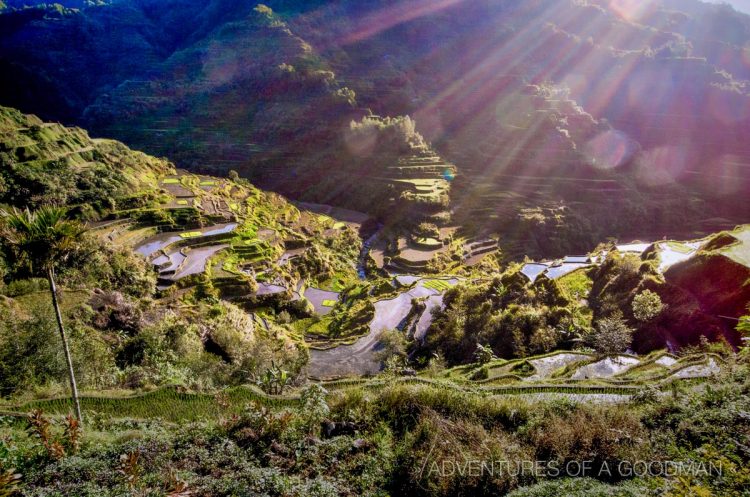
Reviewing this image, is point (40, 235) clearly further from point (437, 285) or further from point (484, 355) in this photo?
point (437, 285)

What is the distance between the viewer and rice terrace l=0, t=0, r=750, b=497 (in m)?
6.55

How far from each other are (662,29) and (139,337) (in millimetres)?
164216

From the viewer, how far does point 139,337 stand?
14.3 meters

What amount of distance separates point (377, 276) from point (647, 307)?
24.8m

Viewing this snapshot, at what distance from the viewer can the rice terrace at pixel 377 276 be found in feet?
21.5

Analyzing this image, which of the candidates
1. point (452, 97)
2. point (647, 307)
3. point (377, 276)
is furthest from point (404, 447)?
point (452, 97)

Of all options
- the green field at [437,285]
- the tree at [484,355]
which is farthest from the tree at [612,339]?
the green field at [437,285]

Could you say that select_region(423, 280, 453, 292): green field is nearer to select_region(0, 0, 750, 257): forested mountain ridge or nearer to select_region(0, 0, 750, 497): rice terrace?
select_region(0, 0, 750, 497): rice terrace

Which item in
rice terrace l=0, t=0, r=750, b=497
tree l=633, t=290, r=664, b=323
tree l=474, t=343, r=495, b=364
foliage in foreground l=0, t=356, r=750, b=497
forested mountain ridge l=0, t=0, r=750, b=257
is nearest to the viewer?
foliage in foreground l=0, t=356, r=750, b=497

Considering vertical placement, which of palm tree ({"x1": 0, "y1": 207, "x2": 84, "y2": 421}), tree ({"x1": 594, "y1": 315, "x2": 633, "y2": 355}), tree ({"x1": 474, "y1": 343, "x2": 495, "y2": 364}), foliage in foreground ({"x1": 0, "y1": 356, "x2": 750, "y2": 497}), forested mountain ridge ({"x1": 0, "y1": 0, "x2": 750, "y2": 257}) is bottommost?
tree ({"x1": 474, "y1": 343, "x2": 495, "y2": 364})

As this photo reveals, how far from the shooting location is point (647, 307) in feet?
50.5

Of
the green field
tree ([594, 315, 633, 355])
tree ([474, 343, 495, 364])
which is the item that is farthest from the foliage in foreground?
the green field

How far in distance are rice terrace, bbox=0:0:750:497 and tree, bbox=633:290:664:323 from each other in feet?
0.45

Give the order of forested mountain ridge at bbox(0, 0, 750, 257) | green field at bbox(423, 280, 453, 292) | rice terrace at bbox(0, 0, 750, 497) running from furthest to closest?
forested mountain ridge at bbox(0, 0, 750, 257)
green field at bbox(423, 280, 453, 292)
rice terrace at bbox(0, 0, 750, 497)
